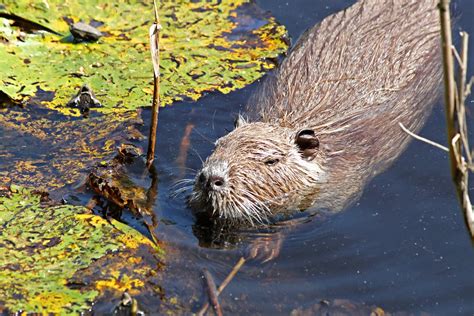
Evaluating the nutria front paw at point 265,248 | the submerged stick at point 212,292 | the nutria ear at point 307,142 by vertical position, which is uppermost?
the nutria ear at point 307,142

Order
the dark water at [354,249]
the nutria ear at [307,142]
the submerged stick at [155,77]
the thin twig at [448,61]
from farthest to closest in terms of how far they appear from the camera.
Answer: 1. the nutria ear at [307,142]
2. the submerged stick at [155,77]
3. the dark water at [354,249]
4. the thin twig at [448,61]

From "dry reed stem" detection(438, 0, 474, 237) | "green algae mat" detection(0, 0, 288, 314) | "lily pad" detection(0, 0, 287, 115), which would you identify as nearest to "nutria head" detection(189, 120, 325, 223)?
"green algae mat" detection(0, 0, 288, 314)

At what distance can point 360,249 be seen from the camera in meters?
4.73

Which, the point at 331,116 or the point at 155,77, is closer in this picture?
the point at 155,77

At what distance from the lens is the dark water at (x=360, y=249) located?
4285 millimetres

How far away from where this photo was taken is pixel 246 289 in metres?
4.30

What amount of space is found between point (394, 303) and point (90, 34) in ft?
9.68

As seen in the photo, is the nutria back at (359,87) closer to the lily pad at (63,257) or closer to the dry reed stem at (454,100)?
the lily pad at (63,257)

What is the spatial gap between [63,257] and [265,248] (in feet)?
3.72

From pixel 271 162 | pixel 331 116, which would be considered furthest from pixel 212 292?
pixel 331 116

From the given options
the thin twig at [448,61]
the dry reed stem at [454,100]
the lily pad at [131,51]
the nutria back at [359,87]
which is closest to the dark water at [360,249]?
the nutria back at [359,87]

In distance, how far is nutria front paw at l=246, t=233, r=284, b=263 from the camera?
15.1 ft

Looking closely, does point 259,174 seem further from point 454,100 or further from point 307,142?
point 454,100

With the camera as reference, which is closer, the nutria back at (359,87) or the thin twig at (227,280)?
the thin twig at (227,280)
